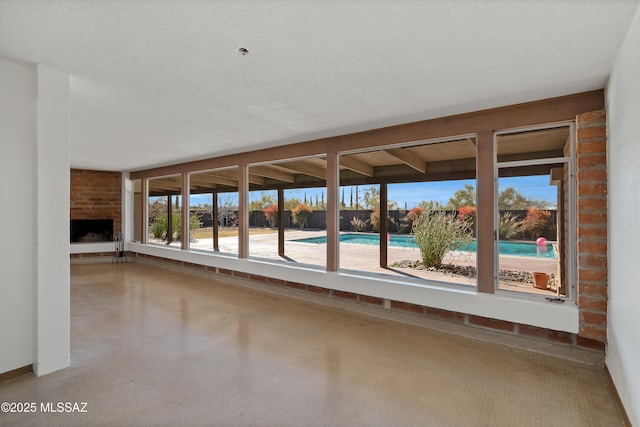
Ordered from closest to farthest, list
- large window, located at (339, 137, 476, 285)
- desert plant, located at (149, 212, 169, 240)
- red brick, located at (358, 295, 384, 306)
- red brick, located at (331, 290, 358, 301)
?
large window, located at (339, 137, 476, 285) < red brick, located at (358, 295, 384, 306) < red brick, located at (331, 290, 358, 301) < desert plant, located at (149, 212, 169, 240)

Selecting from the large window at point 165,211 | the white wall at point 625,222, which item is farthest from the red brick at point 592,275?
the large window at point 165,211

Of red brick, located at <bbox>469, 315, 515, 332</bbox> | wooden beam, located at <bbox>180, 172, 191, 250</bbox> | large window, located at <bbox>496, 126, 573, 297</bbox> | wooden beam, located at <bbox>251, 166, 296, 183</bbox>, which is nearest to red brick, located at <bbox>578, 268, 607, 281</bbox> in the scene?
large window, located at <bbox>496, 126, 573, 297</bbox>

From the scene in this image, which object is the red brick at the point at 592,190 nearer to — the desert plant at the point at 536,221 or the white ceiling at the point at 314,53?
the desert plant at the point at 536,221

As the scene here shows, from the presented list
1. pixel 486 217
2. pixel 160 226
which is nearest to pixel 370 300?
pixel 486 217

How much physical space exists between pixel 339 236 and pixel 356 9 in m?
3.46

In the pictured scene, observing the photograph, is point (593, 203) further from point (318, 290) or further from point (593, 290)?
point (318, 290)

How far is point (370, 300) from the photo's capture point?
15.0ft

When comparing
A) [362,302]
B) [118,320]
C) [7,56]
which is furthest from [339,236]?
[7,56]

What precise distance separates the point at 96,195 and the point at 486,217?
31.4 feet

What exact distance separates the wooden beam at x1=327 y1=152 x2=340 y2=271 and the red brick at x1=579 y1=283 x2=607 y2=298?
2.89m

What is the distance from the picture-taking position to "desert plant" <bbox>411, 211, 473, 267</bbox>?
13.8 ft

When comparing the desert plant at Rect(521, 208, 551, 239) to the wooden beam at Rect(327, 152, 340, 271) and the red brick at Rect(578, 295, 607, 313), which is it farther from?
the wooden beam at Rect(327, 152, 340, 271)

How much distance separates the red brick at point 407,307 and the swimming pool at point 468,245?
82 centimetres

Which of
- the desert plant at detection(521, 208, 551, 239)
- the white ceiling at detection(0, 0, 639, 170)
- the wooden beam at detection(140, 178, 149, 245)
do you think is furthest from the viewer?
the wooden beam at detection(140, 178, 149, 245)
